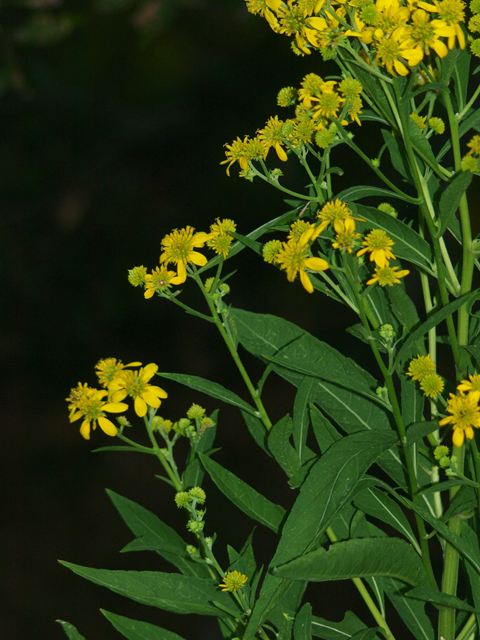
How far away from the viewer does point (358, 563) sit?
526 millimetres

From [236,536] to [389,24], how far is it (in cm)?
174

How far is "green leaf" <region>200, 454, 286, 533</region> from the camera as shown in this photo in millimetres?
628

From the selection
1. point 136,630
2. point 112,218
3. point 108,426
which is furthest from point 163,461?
point 112,218

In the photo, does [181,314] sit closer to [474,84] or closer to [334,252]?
[474,84]

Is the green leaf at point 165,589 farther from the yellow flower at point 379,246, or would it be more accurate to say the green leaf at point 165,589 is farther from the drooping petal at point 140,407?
the yellow flower at point 379,246

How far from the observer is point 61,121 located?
2637 millimetres

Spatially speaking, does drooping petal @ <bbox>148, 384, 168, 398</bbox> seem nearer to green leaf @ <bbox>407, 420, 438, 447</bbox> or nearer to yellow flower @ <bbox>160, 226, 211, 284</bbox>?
yellow flower @ <bbox>160, 226, 211, 284</bbox>

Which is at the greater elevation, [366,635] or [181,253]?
[181,253]

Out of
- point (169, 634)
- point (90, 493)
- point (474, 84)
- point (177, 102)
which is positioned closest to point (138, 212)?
point (177, 102)

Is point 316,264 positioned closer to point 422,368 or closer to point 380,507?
point 422,368

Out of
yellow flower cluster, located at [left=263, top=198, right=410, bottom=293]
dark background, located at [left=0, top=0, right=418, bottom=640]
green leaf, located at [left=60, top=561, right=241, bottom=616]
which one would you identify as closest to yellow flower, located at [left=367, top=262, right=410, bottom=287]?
yellow flower cluster, located at [left=263, top=198, right=410, bottom=293]

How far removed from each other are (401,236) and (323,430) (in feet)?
0.65

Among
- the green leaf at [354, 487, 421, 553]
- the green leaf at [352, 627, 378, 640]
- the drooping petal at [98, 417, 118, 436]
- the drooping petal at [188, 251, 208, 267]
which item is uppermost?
the drooping petal at [188, 251, 208, 267]

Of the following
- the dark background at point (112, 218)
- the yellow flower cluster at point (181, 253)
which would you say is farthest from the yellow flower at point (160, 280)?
the dark background at point (112, 218)
